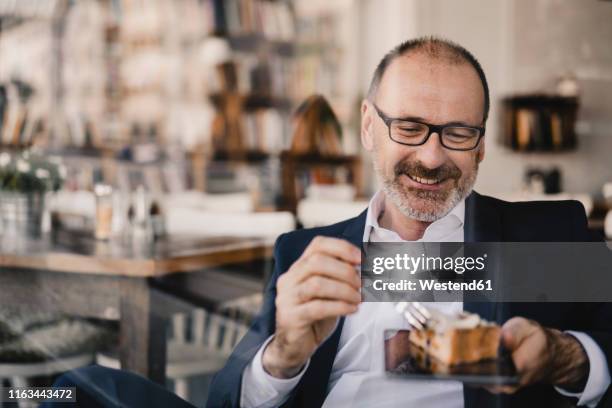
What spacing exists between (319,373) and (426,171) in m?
0.48

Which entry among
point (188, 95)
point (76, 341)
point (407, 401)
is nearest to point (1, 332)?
point (76, 341)

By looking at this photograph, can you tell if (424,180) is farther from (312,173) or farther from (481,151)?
(312,173)

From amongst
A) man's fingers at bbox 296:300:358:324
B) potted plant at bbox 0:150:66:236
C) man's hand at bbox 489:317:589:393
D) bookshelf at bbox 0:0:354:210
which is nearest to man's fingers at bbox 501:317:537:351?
man's hand at bbox 489:317:589:393

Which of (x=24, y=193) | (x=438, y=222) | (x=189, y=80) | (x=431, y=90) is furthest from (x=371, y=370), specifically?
(x=189, y=80)

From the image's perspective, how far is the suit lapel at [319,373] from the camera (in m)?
1.30

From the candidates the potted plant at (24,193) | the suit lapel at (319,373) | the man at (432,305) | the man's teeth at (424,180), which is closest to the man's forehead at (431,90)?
the man at (432,305)

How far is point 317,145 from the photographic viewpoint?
165 centimetres

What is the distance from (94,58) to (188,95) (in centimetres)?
73

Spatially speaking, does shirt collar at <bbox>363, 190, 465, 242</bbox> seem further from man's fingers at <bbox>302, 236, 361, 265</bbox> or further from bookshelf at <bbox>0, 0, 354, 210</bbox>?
bookshelf at <bbox>0, 0, 354, 210</bbox>

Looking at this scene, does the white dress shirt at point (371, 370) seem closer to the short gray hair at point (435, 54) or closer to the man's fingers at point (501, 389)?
the man's fingers at point (501, 389)

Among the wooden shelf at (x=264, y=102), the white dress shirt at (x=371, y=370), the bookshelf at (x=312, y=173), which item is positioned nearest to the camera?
the white dress shirt at (x=371, y=370)

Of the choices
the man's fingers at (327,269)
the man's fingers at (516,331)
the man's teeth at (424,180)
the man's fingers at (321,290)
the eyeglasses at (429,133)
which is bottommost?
the man's fingers at (516,331)

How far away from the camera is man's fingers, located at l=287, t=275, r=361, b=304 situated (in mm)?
1193

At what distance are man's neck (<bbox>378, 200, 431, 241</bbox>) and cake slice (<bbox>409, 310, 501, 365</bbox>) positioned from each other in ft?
0.59
